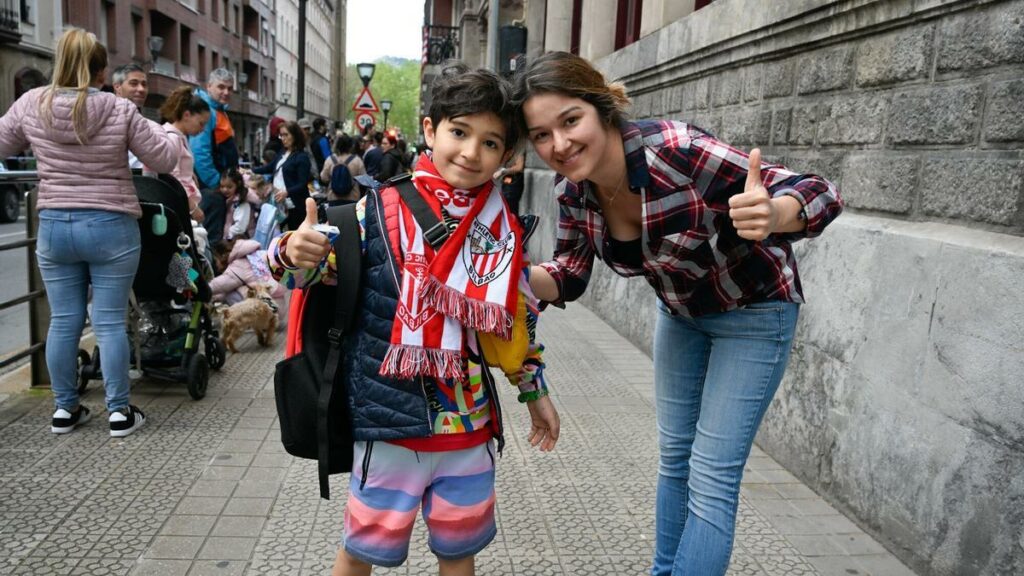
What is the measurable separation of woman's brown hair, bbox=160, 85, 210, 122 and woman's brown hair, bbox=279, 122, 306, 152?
15.3ft

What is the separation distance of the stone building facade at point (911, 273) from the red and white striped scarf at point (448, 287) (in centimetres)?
182

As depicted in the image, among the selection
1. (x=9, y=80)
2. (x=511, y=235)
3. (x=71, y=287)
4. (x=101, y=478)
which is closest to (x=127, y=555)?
(x=101, y=478)

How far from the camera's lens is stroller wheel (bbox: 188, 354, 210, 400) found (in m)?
5.07

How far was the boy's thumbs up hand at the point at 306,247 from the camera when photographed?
2027mm

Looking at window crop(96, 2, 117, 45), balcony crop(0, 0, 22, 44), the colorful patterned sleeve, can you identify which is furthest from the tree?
the colorful patterned sleeve

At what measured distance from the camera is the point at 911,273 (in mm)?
3414

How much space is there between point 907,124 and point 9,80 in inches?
1136

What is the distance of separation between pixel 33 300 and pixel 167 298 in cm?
77

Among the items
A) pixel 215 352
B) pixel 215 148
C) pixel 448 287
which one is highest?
pixel 215 148

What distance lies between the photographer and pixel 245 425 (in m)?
4.73

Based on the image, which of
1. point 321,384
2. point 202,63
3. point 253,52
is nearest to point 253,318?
point 321,384

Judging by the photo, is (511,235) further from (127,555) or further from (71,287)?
(71,287)

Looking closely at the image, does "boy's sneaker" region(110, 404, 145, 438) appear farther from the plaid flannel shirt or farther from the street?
the plaid flannel shirt

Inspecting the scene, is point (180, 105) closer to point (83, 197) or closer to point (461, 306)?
point (83, 197)
